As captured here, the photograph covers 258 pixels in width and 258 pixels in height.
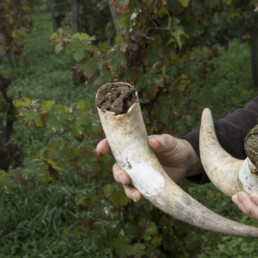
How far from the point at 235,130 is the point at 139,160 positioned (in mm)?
754

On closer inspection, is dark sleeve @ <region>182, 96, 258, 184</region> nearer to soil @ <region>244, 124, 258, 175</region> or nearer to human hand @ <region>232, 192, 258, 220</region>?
human hand @ <region>232, 192, 258, 220</region>

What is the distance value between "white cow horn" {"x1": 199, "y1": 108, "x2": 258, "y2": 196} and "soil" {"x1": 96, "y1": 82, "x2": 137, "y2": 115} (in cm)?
42

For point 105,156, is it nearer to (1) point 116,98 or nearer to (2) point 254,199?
(1) point 116,98

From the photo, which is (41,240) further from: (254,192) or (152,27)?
(254,192)

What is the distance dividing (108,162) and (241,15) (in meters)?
4.17

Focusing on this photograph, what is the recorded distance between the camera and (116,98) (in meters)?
1.24

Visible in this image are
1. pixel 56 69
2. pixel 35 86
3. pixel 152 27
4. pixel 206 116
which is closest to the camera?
pixel 206 116

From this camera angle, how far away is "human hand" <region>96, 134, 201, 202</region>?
→ 1.47 m

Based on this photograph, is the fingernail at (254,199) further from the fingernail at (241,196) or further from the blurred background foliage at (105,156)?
the blurred background foliage at (105,156)

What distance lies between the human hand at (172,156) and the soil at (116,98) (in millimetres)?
277

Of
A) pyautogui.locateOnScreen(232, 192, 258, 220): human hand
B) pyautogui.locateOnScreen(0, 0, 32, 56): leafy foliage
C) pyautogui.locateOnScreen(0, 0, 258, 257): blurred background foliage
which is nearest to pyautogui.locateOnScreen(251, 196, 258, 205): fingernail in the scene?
pyautogui.locateOnScreen(232, 192, 258, 220): human hand

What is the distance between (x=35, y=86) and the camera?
28.9ft

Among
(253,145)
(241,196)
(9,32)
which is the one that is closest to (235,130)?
(241,196)

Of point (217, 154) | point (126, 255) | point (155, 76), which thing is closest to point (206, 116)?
point (217, 154)
